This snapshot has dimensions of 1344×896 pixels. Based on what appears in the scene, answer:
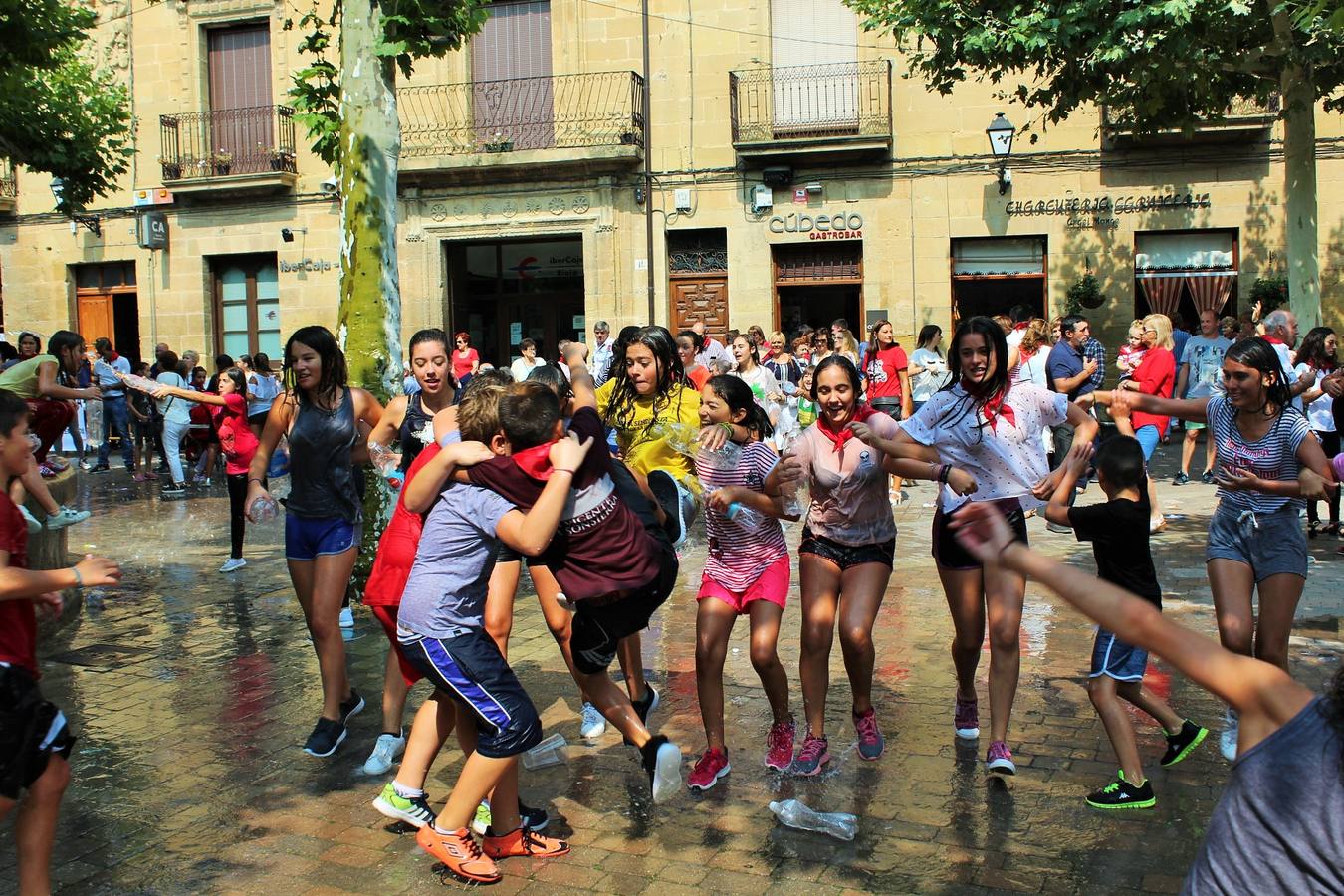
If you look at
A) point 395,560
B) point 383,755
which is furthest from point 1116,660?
point 383,755

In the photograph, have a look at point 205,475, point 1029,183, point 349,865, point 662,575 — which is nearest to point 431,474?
point 662,575

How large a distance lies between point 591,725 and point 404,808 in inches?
52.2

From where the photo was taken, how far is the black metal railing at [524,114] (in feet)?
68.5

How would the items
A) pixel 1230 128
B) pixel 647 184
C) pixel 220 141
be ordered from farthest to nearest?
pixel 220 141
pixel 647 184
pixel 1230 128

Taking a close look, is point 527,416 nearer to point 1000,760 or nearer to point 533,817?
point 533,817

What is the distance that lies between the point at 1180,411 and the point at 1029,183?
50.6ft

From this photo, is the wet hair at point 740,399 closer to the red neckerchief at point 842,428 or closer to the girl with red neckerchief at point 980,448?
the red neckerchief at point 842,428

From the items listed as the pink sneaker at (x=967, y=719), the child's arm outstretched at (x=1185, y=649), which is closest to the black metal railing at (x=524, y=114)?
the pink sneaker at (x=967, y=719)

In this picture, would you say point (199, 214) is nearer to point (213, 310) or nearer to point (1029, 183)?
point (213, 310)

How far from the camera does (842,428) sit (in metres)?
5.07

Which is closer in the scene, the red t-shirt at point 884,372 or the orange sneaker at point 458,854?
the orange sneaker at point 458,854

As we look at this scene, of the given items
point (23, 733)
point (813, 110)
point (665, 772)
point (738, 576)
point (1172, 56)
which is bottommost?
point (665, 772)

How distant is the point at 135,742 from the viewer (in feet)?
18.0

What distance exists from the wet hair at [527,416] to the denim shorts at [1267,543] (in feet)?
9.22
